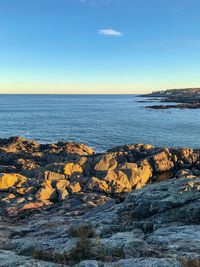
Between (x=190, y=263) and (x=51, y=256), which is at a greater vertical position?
(x=190, y=263)

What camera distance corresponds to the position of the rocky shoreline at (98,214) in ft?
29.1

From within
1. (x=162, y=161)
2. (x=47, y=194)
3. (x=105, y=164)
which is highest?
(x=105, y=164)

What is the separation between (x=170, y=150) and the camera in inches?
1526

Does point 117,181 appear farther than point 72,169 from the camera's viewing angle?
No

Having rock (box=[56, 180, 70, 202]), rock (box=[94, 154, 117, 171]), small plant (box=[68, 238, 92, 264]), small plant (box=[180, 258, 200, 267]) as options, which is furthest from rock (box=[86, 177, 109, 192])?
small plant (box=[180, 258, 200, 267])

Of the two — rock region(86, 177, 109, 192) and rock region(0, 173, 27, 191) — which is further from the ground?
rock region(0, 173, 27, 191)

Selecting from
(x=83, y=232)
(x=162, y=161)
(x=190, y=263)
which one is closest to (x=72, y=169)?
(x=162, y=161)

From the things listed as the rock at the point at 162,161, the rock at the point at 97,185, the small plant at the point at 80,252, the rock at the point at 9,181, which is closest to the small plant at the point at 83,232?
the small plant at the point at 80,252

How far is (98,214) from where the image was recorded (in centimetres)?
1602

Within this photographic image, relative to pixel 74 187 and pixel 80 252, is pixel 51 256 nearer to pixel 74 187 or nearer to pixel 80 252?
pixel 80 252

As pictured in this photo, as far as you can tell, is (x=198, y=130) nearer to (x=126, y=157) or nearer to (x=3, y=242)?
(x=126, y=157)

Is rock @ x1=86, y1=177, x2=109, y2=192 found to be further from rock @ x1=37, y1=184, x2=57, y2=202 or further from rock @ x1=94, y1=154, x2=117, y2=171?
rock @ x1=94, y1=154, x2=117, y2=171

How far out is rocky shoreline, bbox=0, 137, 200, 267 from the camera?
888 cm

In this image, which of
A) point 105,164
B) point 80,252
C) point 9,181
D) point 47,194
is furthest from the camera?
point 105,164
